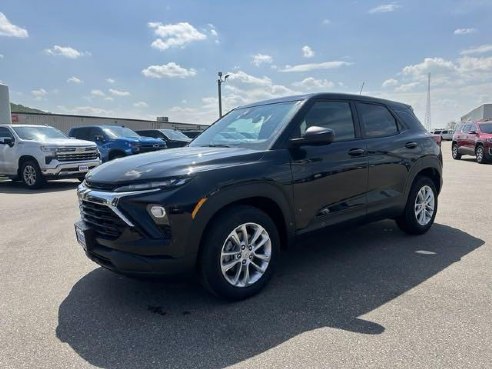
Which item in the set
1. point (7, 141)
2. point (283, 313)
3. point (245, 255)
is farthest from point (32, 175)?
point (283, 313)

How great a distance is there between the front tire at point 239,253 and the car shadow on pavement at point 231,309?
0.15 metres

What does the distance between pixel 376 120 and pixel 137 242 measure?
3.20 m

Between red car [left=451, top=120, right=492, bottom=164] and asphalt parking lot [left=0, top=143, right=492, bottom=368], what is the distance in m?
13.0

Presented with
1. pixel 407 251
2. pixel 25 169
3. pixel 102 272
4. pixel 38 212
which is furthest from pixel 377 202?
pixel 25 169

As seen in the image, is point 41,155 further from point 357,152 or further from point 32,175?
point 357,152

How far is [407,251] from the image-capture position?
15.9 feet

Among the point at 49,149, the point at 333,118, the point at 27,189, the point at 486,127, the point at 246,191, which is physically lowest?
the point at 27,189

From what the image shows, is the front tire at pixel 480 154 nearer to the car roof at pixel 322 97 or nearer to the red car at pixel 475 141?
the red car at pixel 475 141

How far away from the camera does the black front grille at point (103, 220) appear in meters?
3.25

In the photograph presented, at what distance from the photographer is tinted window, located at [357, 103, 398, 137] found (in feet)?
15.8

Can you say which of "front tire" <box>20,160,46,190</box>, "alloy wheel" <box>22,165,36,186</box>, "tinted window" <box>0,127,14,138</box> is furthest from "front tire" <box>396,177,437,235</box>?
"tinted window" <box>0,127,14,138</box>

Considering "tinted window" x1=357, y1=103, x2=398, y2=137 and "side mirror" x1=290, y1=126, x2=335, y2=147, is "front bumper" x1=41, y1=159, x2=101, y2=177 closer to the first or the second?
"tinted window" x1=357, y1=103, x2=398, y2=137

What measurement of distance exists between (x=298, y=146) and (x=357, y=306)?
1470 millimetres

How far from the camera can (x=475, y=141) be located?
683 inches
